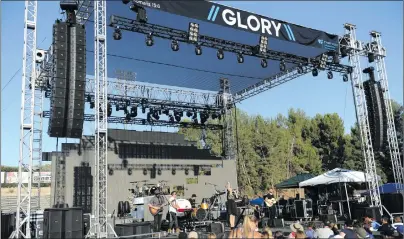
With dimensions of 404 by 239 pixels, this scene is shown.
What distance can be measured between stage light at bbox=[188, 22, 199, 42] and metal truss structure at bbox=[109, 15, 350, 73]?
0.18 meters

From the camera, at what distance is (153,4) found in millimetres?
10109

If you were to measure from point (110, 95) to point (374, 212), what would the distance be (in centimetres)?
1158

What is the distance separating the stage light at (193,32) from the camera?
11.2 metres

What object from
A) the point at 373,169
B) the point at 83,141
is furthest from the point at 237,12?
the point at 83,141

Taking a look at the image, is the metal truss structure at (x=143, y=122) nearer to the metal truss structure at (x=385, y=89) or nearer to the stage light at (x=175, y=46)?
the stage light at (x=175, y=46)

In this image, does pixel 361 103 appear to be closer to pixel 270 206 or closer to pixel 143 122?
pixel 270 206

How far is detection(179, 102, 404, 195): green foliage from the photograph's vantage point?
3218 cm

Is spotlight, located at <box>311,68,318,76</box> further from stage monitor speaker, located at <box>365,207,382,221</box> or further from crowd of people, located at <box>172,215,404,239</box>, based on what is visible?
crowd of people, located at <box>172,215,404,239</box>

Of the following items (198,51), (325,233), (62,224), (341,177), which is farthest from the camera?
(341,177)

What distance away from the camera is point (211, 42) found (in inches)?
484

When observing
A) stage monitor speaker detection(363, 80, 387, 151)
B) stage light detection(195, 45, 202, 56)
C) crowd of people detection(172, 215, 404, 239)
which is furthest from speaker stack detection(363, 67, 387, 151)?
stage light detection(195, 45, 202, 56)

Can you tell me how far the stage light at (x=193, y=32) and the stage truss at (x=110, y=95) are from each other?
0.50 meters

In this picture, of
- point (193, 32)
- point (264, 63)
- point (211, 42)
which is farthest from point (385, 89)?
point (193, 32)

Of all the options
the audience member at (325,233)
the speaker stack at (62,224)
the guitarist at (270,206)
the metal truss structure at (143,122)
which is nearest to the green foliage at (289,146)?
the metal truss structure at (143,122)
